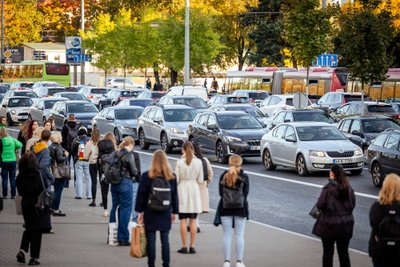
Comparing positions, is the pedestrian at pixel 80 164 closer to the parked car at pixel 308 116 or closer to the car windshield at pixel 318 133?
the car windshield at pixel 318 133

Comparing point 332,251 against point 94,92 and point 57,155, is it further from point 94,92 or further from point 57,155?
point 94,92

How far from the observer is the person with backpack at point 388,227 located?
37.9ft

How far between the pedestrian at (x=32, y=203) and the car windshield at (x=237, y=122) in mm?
19425

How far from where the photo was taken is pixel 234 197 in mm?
14445

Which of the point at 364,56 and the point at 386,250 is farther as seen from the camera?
the point at 364,56

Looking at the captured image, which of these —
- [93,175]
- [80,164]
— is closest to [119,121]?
[80,164]

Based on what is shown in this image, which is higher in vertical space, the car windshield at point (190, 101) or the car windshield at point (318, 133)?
the car windshield at point (318, 133)

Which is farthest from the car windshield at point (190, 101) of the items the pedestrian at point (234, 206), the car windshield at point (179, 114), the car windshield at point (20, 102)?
the pedestrian at point (234, 206)

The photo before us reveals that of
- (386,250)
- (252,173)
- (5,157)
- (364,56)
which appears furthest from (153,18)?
(386,250)

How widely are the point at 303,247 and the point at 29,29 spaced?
118428 millimetres

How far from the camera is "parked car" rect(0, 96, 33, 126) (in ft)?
185

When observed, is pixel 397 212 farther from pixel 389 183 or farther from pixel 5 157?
pixel 5 157

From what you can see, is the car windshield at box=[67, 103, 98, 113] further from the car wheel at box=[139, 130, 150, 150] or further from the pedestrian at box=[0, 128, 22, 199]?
the pedestrian at box=[0, 128, 22, 199]

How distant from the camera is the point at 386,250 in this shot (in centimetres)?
1156
